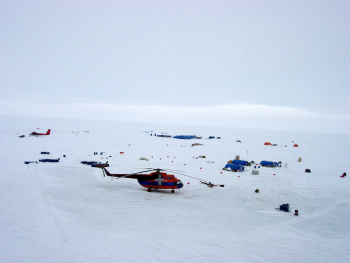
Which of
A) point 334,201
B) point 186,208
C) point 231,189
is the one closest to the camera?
point 186,208

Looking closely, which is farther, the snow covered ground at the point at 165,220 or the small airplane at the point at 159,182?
the small airplane at the point at 159,182

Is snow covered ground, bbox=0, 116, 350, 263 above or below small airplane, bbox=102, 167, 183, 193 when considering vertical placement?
below

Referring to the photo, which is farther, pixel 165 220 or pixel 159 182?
pixel 159 182

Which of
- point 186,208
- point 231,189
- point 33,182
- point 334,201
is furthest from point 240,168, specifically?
point 33,182

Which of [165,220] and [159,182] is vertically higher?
→ [159,182]

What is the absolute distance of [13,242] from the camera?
51.1 ft

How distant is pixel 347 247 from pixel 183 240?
35.6 feet

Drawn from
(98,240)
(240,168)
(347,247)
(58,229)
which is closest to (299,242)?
(347,247)

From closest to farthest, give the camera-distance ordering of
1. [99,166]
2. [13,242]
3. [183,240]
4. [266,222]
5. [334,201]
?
[13,242], [183,240], [266,222], [334,201], [99,166]

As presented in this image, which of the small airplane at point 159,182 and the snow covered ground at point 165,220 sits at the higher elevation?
the small airplane at point 159,182

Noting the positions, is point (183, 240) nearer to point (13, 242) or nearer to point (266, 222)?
point (266, 222)

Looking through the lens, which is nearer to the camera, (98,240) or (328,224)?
(98,240)

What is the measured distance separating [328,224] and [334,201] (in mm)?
8126

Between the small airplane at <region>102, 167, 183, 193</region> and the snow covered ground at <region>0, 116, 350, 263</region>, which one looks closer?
the snow covered ground at <region>0, 116, 350, 263</region>
